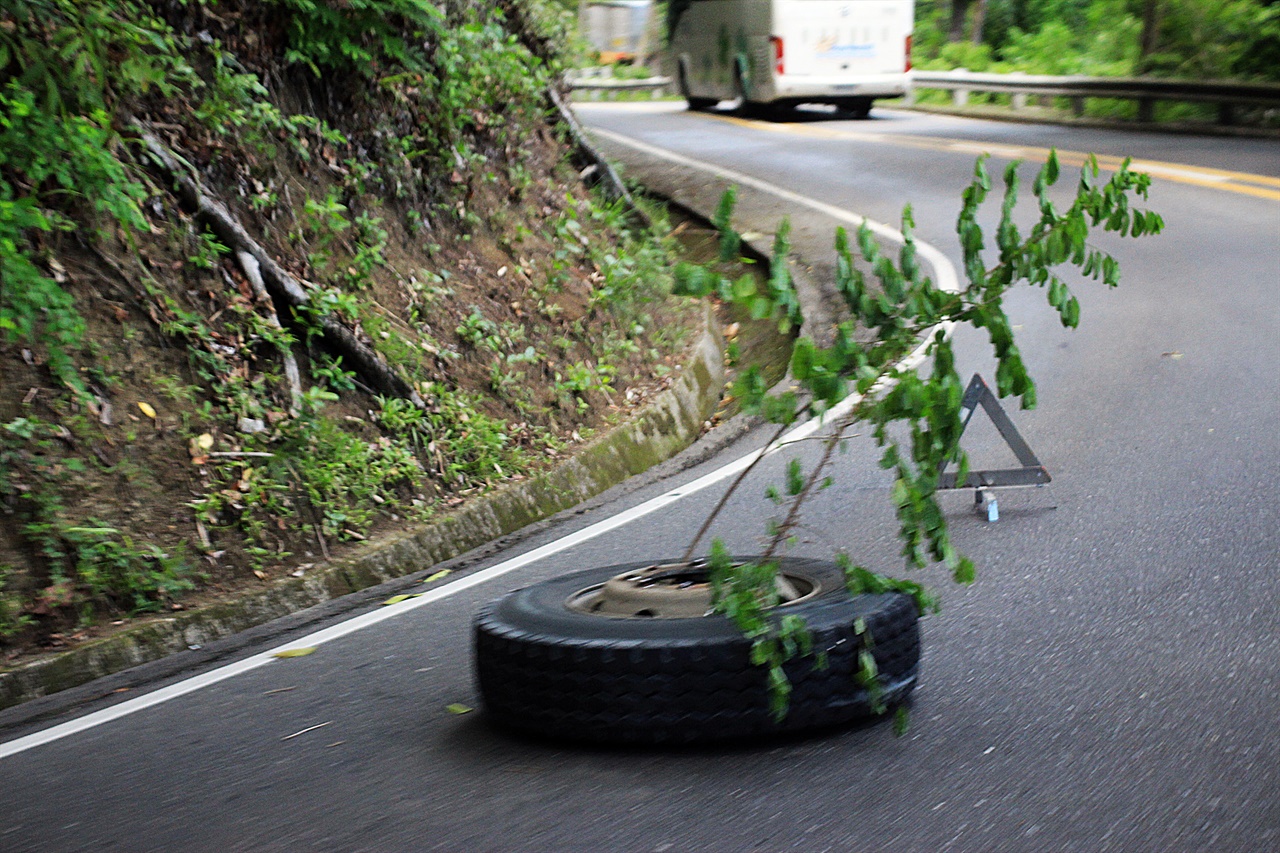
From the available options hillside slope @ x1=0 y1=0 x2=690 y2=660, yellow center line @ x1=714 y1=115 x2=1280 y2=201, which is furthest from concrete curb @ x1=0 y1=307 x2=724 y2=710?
yellow center line @ x1=714 y1=115 x2=1280 y2=201

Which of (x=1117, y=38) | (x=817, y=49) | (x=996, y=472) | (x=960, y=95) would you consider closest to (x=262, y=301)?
(x=996, y=472)

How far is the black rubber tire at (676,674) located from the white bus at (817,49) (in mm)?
22374

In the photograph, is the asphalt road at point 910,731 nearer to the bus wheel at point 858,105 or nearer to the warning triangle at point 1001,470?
the warning triangle at point 1001,470

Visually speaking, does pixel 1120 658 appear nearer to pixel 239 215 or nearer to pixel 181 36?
pixel 239 215

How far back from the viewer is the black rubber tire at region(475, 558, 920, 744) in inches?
143

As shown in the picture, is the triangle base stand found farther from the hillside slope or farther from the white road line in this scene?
the hillside slope

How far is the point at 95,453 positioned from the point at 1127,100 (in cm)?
2174

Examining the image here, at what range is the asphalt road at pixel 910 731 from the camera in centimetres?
332

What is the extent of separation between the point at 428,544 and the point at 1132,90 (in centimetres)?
1969

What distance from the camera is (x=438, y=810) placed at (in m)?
3.51

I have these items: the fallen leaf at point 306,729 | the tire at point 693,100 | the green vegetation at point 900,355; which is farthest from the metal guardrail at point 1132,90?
the fallen leaf at point 306,729

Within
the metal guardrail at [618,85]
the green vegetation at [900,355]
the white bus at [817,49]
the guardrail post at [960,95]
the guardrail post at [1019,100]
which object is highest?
the green vegetation at [900,355]

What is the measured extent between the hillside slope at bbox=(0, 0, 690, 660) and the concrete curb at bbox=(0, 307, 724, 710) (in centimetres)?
20

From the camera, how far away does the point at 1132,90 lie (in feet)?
75.4
